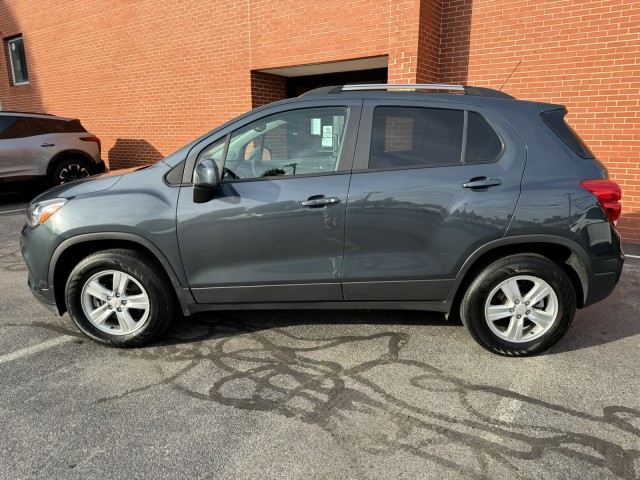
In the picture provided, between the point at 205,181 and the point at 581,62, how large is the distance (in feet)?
18.2

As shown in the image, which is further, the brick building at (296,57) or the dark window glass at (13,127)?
the dark window glass at (13,127)

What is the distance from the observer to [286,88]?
959 centimetres

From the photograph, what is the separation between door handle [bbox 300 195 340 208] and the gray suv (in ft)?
0.04

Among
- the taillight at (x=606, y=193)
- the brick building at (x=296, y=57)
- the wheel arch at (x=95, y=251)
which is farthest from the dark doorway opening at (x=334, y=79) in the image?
Result: the wheel arch at (x=95, y=251)

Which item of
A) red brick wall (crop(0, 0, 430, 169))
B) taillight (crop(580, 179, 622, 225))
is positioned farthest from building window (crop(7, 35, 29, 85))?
taillight (crop(580, 179, 622, 225))

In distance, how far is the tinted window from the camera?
317 centimetres

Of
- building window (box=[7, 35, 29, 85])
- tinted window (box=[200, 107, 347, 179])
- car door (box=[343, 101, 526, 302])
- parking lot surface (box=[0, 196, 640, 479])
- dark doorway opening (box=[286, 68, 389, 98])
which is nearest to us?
parking lot surface (box=[0, 196, 640, 479])

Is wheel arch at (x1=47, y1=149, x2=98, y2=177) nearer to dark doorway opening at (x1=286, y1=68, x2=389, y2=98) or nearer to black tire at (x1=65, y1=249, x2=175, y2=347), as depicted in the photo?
dark doorway opening at (x1=286, y1=68, x2=389, y2=98)

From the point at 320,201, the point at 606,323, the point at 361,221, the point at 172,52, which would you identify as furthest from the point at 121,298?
the point at 172,52

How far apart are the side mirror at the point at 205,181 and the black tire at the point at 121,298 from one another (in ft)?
2.15

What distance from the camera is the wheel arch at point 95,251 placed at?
319 centimetres

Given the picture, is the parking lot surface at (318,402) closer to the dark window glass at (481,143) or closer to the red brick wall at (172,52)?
the dark window glass at (481,143)

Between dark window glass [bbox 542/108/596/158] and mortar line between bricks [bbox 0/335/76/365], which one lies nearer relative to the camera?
dark window glass [bbox 542/108/596/158]

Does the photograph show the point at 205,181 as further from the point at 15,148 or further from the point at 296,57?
the point at 15,148
